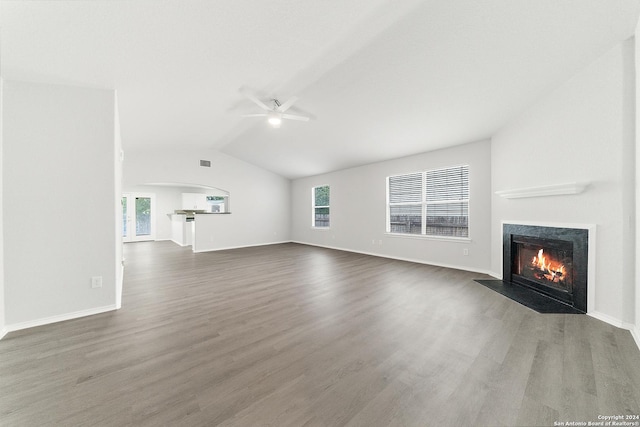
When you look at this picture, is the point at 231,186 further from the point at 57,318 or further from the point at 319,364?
the point at 319,364

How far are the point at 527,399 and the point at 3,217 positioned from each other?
4460 millimetres

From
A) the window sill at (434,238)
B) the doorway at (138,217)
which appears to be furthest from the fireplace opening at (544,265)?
the doorway at (138,217)

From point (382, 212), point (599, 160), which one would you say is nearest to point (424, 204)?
point (382, 212)

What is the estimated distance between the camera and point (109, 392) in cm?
145

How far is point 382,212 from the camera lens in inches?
236

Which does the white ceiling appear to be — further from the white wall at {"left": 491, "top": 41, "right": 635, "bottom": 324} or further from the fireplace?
the fireplace

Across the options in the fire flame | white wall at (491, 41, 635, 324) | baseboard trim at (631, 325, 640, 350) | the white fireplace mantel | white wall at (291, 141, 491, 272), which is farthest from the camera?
white wall at (291, 141, 491, 272)

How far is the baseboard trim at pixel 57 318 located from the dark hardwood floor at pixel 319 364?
18 cm

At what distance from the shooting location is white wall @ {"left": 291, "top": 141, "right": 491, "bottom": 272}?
4.34 m

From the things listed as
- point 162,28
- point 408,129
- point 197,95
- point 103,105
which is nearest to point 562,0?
point 408,129

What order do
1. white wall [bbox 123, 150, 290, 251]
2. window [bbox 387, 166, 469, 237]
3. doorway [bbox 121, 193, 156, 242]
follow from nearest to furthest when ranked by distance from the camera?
window [bbox 387, 166, 469, 237] < white wall [bbox 123, 150, 290, 251] < doorway [bbox 121, 193, 156, 242]

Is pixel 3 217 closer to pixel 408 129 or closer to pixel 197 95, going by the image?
pixel 197 95

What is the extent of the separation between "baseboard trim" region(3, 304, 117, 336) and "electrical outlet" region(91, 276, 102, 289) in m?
0.25

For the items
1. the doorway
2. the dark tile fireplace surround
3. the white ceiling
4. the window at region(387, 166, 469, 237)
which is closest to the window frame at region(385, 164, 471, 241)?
the window at region(387, 166, 469, 237)
